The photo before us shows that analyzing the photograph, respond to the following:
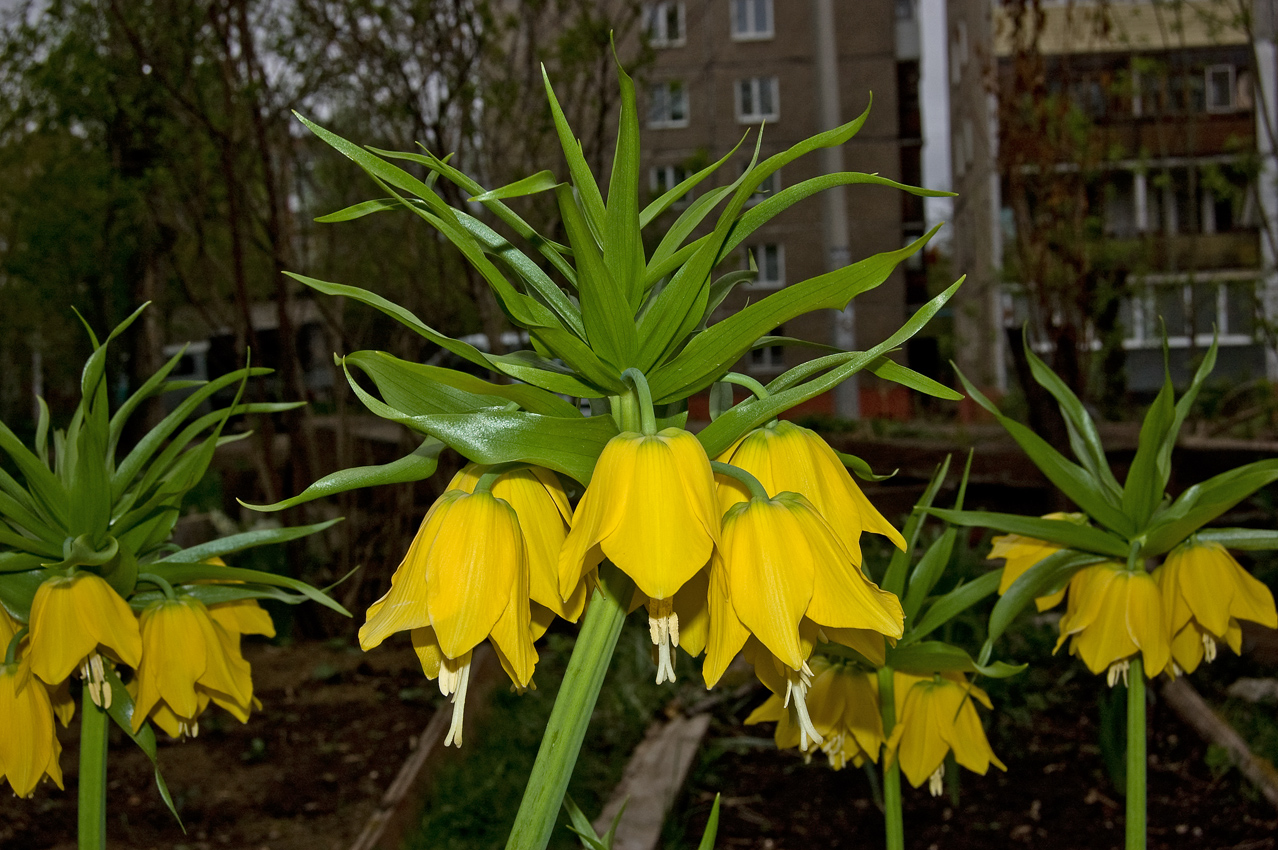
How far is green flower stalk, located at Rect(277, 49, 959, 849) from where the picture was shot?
61cm

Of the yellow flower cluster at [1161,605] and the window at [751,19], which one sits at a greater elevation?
the window at [751,19]

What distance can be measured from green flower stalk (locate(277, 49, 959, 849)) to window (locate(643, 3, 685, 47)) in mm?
8395

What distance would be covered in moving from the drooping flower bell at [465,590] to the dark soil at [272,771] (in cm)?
223

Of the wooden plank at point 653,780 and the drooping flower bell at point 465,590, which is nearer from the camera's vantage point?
the drooping flower bell at point 465,590

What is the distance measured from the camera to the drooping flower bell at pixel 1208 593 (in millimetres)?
1120

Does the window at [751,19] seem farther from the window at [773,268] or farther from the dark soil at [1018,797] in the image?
the dark soil at [1018,797]

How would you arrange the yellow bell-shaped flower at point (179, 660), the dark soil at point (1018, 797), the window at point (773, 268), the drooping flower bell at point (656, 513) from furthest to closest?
1. the window at point (773, 268)
2. the dark soil at point (1018, 797)
3. the yellow bell-shaped flower at point (179, 660)
4. the drooping flower bell at point (656, 513)

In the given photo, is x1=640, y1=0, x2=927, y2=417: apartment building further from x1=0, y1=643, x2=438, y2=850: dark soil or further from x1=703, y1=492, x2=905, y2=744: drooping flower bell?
x1=703, y1=492, x2=905, y2=744: drooping flower bell

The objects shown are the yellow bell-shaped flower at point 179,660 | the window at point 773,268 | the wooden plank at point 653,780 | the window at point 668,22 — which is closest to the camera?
the yellow bell-shaped flower at point 179,660

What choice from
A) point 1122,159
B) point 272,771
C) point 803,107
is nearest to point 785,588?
point 272,771

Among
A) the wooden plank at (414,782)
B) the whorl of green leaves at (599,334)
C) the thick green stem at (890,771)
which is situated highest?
the whorl of green leaves at (599,334)

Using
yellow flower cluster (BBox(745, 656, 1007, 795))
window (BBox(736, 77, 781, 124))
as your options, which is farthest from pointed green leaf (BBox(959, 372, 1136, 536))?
window (BBox(736, 77, 781, 124))

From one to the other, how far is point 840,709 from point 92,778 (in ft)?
2.39

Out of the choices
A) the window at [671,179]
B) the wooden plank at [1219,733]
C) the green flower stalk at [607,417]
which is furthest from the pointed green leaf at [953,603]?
the window at [671,179]
